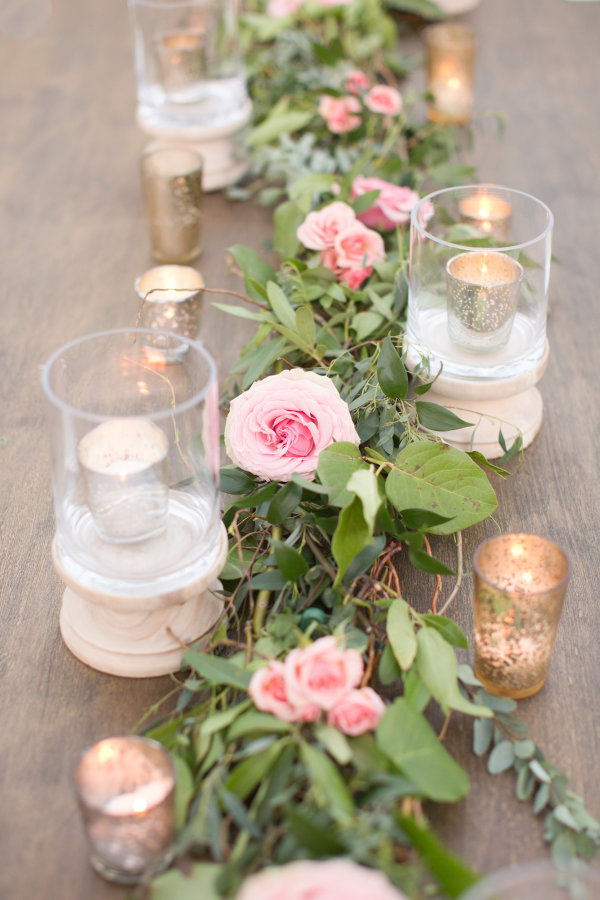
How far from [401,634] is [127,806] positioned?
25cm

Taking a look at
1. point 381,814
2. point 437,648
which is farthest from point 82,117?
point 381,814

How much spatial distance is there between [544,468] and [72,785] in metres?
0.62

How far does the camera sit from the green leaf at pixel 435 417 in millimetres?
918

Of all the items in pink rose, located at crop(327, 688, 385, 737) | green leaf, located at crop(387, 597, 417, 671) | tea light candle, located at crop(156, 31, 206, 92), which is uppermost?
tea light candle, located at crop(156, 31, 206, 92)

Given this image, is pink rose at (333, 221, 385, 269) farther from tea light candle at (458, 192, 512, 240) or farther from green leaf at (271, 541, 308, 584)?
green leaf at (271, 541, 308, 584)

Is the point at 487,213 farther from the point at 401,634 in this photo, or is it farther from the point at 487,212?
the point at 401,634

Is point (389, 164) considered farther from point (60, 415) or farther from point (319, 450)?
point (60, 415)

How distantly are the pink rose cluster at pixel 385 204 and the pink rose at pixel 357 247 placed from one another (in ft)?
0.28

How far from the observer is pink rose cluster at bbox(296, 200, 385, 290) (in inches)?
47.8

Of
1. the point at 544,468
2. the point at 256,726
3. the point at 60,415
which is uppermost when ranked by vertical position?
the point at 60,415

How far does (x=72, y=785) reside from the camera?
28.2 inches

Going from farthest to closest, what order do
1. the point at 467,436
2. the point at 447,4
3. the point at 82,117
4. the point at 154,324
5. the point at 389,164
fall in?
the point at 447,4 → the point at 82,117 → the point at 389,164 → the point at 154,324 → the point at 467,436

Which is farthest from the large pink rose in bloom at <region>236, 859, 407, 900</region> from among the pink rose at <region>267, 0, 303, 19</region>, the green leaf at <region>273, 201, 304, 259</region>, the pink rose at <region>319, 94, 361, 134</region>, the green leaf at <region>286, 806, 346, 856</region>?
the pink rose at <region>267, 0, 303, 19</region>

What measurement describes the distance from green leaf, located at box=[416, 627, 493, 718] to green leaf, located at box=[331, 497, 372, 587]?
0.08 meters
